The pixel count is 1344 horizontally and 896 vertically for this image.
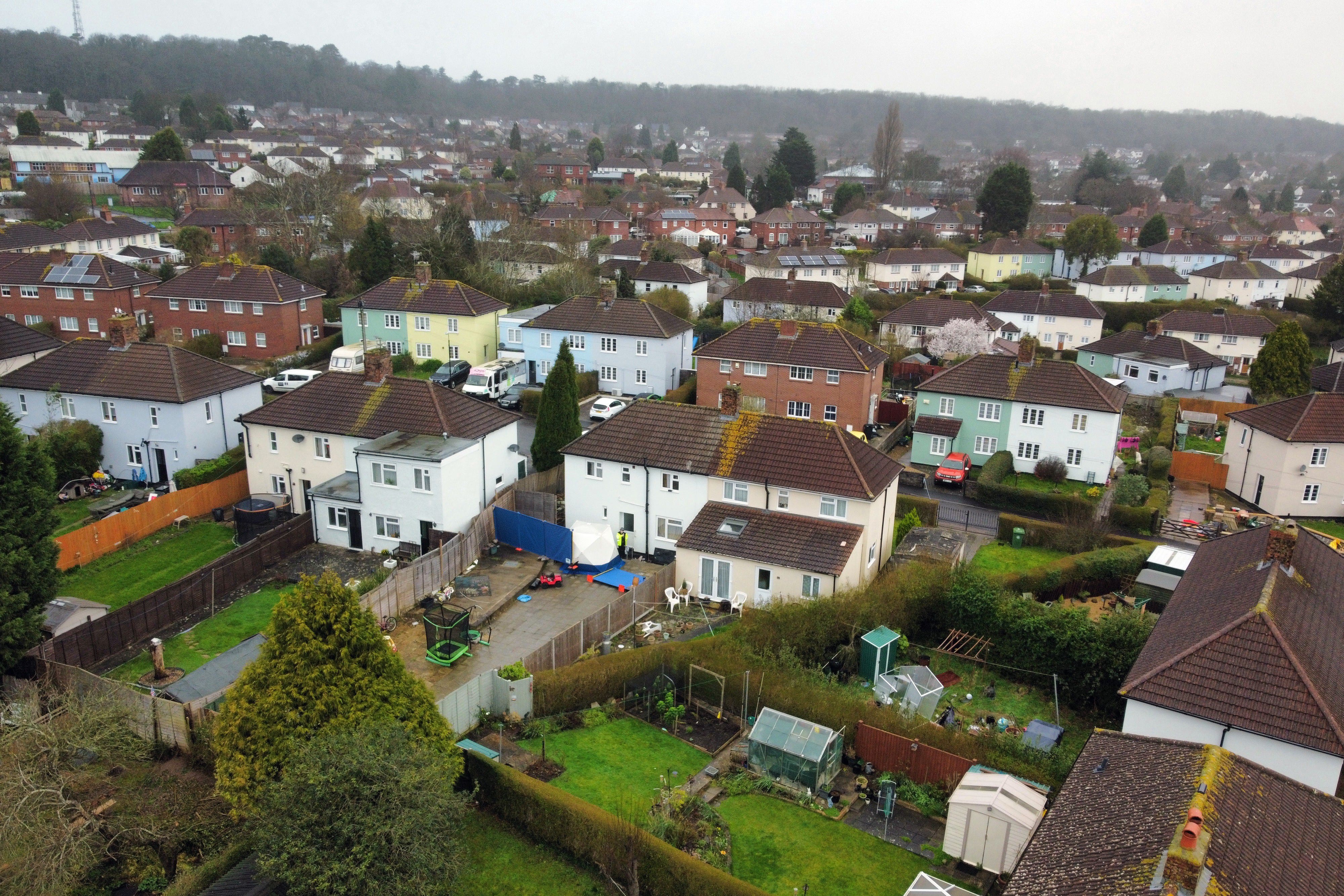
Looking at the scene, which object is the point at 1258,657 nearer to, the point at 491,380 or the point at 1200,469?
the point at 1200,469

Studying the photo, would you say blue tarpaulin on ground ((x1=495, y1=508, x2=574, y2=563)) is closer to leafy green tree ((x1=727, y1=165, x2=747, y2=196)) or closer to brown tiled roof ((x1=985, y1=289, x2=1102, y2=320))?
brown tiled roof ((x1=985, y1=289, x2=1102, y2=320))

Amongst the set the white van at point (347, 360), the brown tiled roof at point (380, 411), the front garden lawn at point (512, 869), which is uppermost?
the brown tiled roof at point (380, 411)

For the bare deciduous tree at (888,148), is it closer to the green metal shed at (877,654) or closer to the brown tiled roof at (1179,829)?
the green metal shed at (877,654)

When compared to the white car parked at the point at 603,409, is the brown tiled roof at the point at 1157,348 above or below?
above

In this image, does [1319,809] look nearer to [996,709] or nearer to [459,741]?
[996,709]

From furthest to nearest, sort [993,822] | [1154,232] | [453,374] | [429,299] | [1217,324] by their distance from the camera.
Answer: [1154,232]
[1217,324]
[429,299]
[453,374]
[993,822]

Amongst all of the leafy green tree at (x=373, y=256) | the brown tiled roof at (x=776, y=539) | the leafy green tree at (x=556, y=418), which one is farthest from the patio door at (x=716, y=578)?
the leafy green tree at (x=373, y=256)

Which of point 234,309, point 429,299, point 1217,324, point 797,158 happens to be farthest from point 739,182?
point 234,309
